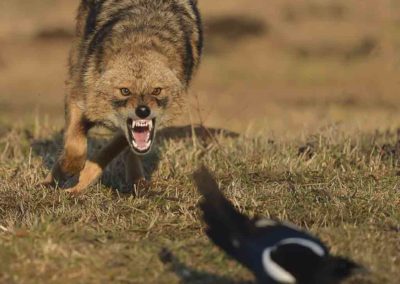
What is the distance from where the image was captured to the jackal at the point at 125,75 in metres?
6.29

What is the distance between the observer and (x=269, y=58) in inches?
754

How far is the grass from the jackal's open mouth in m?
0.35

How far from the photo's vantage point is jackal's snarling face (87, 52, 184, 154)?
624cm

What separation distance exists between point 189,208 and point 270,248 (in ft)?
5.76

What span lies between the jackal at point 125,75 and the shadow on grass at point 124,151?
20 cm

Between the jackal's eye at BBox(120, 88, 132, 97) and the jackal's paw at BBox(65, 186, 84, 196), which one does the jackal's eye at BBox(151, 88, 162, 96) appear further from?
the jackal's paw at BBox(65, 186, 84, 196)

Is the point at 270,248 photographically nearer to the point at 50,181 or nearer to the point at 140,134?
the point at 140,134

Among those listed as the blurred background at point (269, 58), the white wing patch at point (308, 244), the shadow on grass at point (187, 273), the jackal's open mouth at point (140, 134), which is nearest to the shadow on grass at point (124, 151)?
the jackal's open mouth at point (140, 134)

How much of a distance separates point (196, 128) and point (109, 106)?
8.12ft

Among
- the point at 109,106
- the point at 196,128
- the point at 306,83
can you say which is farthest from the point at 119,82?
the point at 306,83

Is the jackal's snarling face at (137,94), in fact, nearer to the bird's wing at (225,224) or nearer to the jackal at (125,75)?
the jackal at (125,75)

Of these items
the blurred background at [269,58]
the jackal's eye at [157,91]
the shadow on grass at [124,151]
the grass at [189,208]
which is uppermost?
the jackal's eye at [157,91]

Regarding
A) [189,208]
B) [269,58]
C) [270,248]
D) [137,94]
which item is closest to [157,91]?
[137,94]

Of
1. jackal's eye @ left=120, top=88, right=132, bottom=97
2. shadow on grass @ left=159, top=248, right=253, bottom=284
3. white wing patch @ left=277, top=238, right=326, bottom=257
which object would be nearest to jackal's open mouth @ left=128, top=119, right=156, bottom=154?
jackal's eye @ left=120, top=88, right=132, bottom=97
